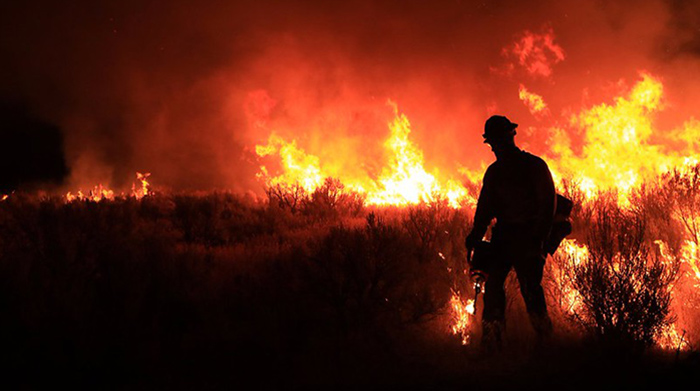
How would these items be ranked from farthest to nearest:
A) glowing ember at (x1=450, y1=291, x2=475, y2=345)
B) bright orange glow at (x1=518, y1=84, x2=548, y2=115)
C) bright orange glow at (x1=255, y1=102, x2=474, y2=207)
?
bright orange glow at (x1=518, y1=84, x2=548, y2=115), bright orange glow at (x1=255, y1=102, x2=474, y2=207), glowing ember at (x1=450, y1=291, x2=475, y2=345)

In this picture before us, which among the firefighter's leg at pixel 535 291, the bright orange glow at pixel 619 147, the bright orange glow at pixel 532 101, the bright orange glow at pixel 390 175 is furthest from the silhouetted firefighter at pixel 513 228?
the bright orange glow at pixel 532 101

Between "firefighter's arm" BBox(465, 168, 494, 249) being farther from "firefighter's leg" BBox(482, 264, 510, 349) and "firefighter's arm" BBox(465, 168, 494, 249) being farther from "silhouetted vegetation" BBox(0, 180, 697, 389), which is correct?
"silhouetted vegetation" BBox(0, 180, 697, 389)

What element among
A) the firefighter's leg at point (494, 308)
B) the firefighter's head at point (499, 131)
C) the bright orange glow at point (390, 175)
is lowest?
the firefighter's leg at point (494, 308)

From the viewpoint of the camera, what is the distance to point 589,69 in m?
17.2

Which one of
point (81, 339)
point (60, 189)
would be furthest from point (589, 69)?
point (60, 189)

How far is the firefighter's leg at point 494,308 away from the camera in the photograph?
4.27m

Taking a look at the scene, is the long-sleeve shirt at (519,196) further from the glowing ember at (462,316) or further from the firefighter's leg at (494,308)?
the glowing ember at (462,316)

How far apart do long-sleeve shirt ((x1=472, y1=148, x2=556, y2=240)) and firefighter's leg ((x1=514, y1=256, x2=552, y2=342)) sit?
0.78ft

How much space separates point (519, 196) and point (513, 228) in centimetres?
27

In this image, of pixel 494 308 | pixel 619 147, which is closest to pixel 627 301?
pixel 494 308

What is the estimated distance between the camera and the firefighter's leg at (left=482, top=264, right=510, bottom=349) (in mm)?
4273

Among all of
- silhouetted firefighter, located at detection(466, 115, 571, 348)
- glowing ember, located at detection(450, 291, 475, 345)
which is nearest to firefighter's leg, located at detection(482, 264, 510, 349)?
silhouetted firefighter, located at detection(466, 115, 571, 348)

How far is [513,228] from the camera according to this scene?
4207 mm

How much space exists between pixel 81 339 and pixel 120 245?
235cm
